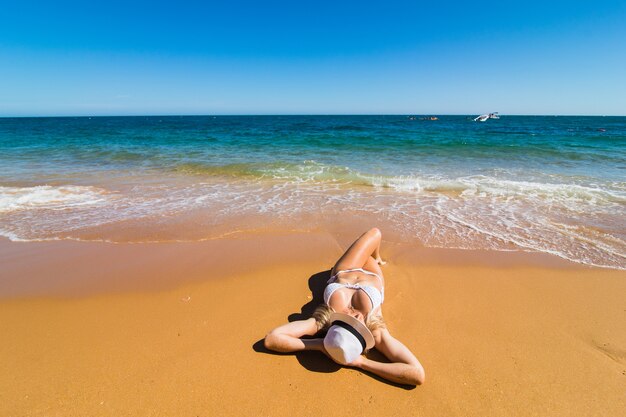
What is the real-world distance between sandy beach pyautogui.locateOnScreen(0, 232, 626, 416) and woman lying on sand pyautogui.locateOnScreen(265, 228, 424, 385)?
4.7 inches

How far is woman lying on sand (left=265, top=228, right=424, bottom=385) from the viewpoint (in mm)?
2271

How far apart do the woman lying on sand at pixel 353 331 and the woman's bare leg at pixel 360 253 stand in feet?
0.06

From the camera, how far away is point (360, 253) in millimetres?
3543

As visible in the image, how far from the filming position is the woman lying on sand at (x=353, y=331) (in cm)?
227

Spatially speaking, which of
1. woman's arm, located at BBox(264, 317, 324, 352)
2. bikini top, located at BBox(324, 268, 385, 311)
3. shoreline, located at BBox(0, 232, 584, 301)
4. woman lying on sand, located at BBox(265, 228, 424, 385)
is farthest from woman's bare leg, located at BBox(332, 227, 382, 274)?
woman's arm, located at BBox(264, 317, 324, 352)

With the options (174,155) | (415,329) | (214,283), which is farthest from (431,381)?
(174,155)

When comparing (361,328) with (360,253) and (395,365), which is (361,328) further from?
(360,253)

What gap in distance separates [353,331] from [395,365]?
403 mm

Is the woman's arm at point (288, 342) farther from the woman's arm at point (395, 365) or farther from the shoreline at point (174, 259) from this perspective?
the shoreline at point (174, 259)

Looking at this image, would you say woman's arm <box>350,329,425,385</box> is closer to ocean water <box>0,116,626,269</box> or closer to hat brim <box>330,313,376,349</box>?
hat brim <box>330,313,376,349</box>

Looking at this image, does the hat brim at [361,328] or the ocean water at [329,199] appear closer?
the hat brim at [361,328]

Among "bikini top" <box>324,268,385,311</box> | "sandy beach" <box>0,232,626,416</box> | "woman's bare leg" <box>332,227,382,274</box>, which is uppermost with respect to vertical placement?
"woman's bare leg" <box>332,227,382,274</box>

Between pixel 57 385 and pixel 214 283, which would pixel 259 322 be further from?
pixel 57 385

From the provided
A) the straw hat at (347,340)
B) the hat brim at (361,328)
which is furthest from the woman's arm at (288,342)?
the hat brim at (361,328)
